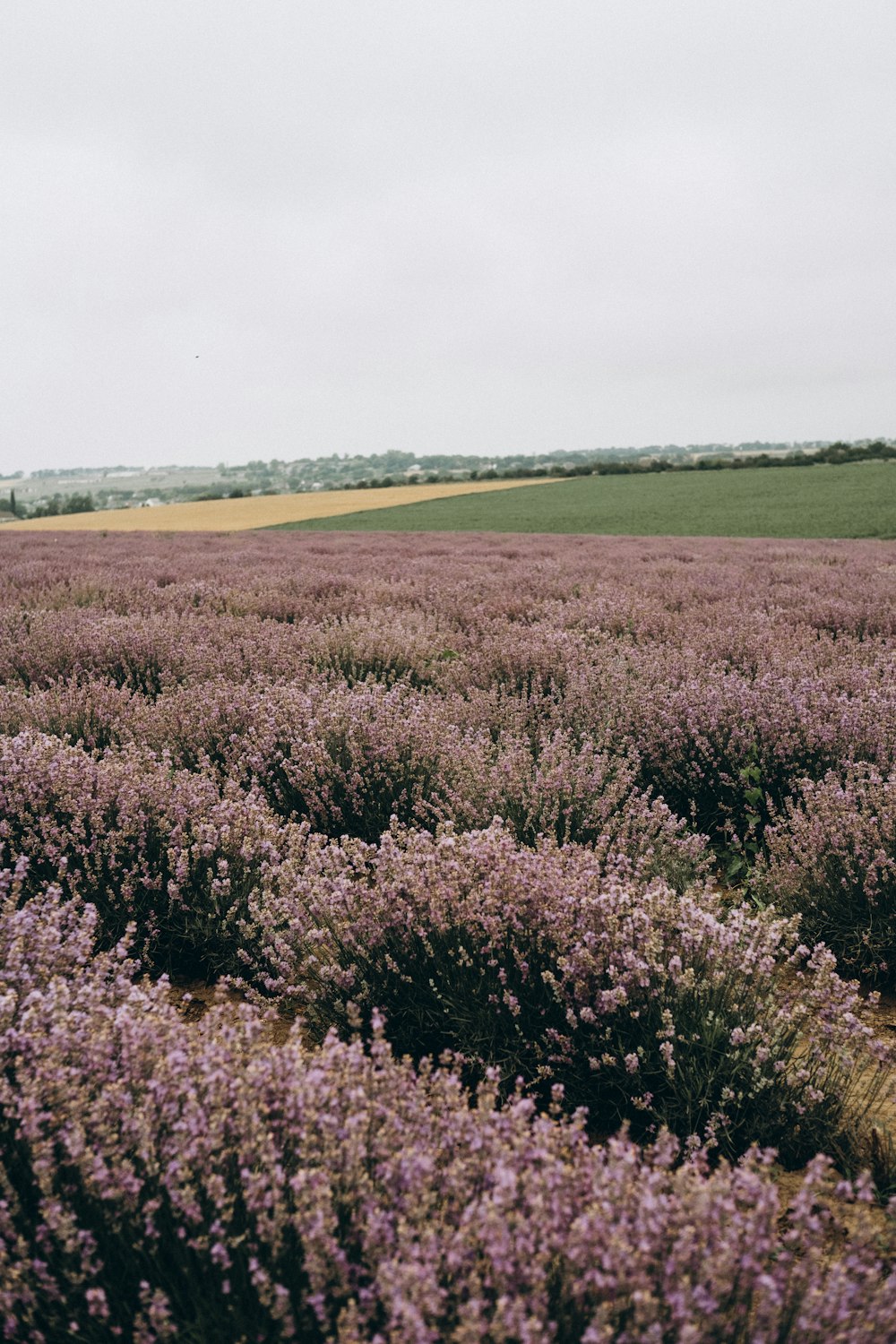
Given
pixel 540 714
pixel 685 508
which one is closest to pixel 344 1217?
pixel 540 714

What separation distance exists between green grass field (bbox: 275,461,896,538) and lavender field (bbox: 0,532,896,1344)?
946 inches

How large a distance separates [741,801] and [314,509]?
40289 millimetres

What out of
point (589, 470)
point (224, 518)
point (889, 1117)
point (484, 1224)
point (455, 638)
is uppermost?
point (589, 470)

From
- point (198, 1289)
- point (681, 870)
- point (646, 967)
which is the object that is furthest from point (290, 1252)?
point (681, 870)

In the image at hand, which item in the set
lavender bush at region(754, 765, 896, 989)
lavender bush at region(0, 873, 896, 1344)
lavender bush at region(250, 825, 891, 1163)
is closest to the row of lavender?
lavender bush at region(754, 765, 896, 989)

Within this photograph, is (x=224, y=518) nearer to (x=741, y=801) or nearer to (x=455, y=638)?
(x=455, y=638)

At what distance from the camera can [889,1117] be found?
A: 185 centimetres

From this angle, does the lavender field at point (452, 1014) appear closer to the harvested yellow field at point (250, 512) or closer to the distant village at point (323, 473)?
the harvested yellow field at point (250, 512)

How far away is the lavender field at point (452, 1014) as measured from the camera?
40.9 inches

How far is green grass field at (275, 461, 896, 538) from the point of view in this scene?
1110 inches

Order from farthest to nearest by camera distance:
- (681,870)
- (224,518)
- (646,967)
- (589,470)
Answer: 1. (589,470)
2. (224,518)
3. (681,870)
4. (646,967)

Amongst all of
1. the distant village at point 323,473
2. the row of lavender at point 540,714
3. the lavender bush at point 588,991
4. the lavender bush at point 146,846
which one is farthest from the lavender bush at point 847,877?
the distant village at point 323,473

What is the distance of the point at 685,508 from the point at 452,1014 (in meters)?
36.5

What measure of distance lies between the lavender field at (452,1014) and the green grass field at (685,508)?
24026mm
